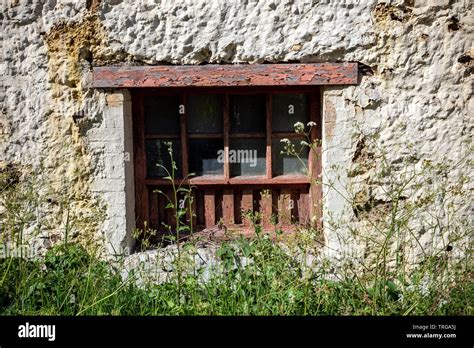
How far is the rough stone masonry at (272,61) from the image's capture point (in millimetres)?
3467

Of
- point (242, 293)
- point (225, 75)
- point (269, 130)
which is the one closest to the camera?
point (242, 293)

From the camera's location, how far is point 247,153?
3.81 m

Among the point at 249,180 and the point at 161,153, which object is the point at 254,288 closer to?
the point at 249,180

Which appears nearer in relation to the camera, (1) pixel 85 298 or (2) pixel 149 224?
(1) pixel 85 298

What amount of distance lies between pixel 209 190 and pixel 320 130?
93 cm

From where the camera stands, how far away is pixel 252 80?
3520mm

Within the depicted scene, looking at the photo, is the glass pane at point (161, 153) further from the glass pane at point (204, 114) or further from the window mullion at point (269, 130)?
the window mullion at point (269, 130)

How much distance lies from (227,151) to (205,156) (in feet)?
0.58

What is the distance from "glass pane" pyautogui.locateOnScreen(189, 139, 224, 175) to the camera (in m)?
3.81

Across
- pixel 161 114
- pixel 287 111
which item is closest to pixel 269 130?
pixel 287 111

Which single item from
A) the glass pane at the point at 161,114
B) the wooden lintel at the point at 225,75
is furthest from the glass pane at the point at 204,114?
the wooden lintel at the point at 225,75

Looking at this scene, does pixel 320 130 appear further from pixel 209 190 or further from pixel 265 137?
pixel 209 190

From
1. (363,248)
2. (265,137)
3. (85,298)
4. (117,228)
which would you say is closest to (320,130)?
(265,137)

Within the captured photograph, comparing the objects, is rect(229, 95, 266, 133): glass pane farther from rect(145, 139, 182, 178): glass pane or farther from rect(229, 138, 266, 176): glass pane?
rect(145, 139, 182, 178): glass pane
